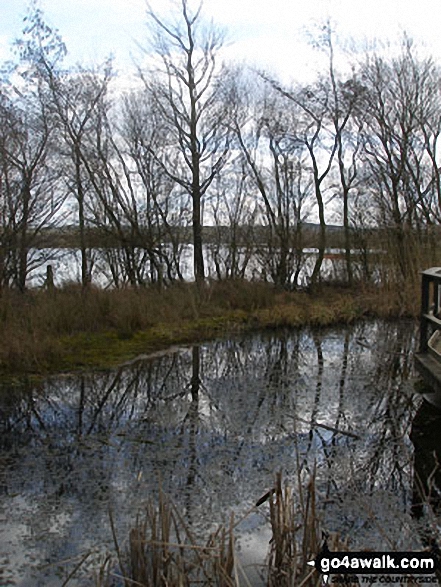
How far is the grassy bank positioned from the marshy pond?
76 cm

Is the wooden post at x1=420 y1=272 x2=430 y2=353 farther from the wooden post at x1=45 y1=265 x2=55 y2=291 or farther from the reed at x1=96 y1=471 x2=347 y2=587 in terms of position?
the wooden post at x1=45 y1=265 x2=55 y2=291

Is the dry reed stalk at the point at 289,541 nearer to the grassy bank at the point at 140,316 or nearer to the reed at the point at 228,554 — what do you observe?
the reed at the point at 228,554

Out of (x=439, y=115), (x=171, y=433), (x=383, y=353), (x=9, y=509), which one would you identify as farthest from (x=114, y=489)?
(x=439, y=115)

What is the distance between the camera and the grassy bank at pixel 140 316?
8.57m

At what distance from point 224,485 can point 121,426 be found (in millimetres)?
1807

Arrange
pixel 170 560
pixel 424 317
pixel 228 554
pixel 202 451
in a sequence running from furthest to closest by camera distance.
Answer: pixel 424 317 < pixel 202 451 < pixel 170 560 < pixel 228 554

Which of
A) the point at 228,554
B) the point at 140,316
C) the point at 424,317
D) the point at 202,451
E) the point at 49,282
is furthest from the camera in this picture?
the point at 49,282

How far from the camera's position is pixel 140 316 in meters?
10.9

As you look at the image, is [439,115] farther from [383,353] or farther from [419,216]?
[383,353]

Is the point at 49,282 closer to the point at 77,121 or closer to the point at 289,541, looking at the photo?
the point at 77,121

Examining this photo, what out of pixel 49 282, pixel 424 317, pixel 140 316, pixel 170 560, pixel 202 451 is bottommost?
pixel 202 451

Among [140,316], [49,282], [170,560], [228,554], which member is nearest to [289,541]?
[228,554]

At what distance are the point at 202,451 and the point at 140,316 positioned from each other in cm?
606

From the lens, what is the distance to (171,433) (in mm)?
5613
